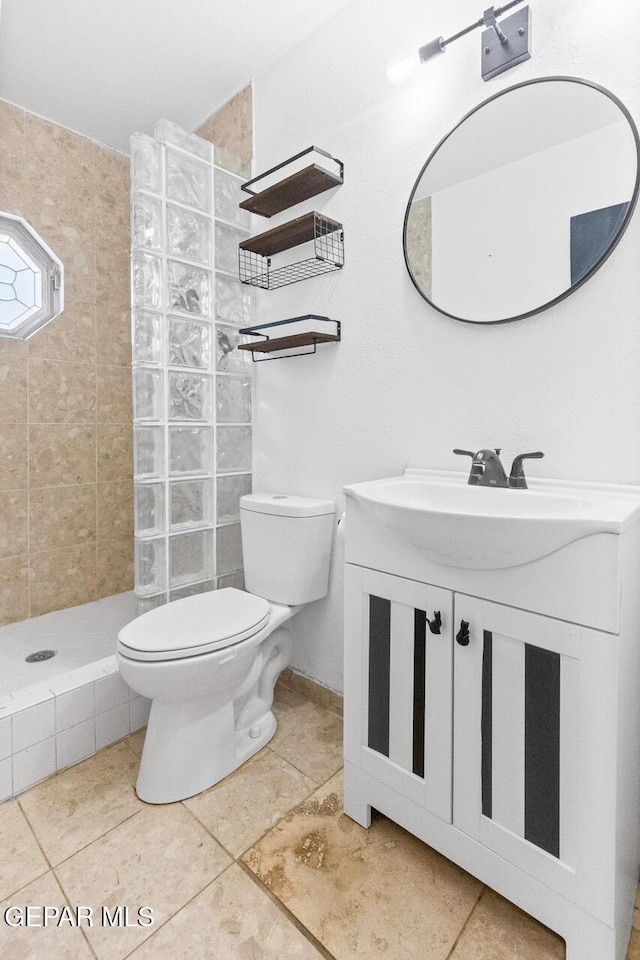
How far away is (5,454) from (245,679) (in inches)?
61.1

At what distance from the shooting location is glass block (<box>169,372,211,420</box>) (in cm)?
176

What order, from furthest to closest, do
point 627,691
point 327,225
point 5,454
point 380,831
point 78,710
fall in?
point 5,454 < point 327,225 < point 78,710 < point 380,831 < point 627,691

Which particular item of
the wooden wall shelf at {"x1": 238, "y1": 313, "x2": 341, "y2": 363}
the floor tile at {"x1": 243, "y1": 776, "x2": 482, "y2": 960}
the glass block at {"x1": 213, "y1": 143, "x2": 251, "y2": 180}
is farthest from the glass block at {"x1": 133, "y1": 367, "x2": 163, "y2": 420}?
the floor tile at {"x1": 243, "y1": 776, "x2": 482, "y2": 960}

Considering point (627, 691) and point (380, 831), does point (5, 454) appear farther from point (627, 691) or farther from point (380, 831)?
point (627, 691)

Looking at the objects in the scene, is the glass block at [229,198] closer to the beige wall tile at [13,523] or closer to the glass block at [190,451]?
the glass block at [190,451]

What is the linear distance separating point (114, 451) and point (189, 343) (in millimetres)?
1038

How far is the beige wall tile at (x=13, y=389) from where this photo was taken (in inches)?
85.6

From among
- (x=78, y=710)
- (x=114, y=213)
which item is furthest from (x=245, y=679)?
(x=114, y=213)

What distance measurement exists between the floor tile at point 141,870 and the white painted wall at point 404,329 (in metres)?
0.73

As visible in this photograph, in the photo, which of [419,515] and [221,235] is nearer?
[419,515]

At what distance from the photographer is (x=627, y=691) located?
36.8 inches

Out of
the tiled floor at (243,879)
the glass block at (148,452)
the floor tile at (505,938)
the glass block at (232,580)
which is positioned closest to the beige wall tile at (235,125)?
the glass block at (148,452)

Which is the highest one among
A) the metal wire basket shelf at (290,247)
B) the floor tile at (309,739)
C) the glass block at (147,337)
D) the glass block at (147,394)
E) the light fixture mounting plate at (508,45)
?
the light fixture mounting plate at (508,45)

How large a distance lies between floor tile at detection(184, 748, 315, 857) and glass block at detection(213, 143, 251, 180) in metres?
2.17
